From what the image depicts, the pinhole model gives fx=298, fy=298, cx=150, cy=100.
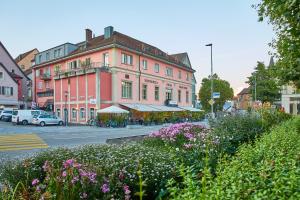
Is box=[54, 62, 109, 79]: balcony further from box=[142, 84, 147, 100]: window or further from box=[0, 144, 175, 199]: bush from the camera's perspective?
box=[0, 144, 175, 199]: bush

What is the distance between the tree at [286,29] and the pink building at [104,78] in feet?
88.0

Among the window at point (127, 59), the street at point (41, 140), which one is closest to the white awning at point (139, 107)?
the window at point (127, 59)

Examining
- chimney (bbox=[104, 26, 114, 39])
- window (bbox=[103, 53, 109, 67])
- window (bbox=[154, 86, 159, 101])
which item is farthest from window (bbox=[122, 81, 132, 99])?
chimney (bbox=[104, 26, 114, 39])

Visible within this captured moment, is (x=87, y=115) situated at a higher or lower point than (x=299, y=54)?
lower

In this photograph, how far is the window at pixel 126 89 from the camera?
1641 inches

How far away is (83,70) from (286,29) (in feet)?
118

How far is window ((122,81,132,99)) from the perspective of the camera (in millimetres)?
41688

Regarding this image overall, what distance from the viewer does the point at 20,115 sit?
126 ft

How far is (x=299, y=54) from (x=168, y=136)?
450cm

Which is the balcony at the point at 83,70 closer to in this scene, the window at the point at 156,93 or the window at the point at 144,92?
the window at the point at 144,92

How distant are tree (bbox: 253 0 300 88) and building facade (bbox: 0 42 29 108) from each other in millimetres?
52573

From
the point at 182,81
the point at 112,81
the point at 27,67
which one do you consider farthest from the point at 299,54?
the point at 27,67

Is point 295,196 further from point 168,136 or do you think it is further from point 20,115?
Result: point 20,115

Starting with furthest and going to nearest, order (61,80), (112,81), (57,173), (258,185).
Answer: (61,80) < (112,81) < (57,173) < (258,185)
